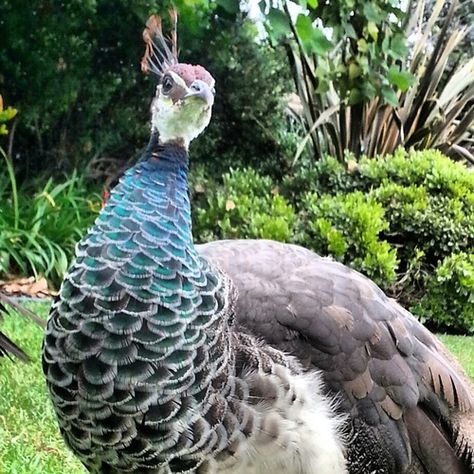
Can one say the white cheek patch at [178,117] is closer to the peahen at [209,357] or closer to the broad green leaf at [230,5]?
the peahen at [209,357]

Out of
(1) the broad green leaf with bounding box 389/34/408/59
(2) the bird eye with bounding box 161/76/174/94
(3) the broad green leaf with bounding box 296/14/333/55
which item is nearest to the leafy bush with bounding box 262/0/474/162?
(1) the broad green leaf with bounding box 389/34/408/59

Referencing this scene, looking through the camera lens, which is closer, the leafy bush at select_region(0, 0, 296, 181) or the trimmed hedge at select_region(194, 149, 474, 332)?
the trimmed hedge at select_region(194, 149, 474, 332)

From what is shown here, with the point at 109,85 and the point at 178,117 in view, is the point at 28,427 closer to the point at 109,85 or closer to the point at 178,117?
the point at 178,117

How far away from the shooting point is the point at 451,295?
5.94 meters

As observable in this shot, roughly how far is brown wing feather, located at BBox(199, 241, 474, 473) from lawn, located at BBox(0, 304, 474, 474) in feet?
2.98

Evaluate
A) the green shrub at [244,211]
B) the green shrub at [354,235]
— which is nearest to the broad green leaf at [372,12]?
the green shrub at [354,235]

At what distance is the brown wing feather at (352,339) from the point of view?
219cm

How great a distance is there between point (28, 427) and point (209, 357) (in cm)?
130

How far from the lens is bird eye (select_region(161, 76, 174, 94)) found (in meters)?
2.17

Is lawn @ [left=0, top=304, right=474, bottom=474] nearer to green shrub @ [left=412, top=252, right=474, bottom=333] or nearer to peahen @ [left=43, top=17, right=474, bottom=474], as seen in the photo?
peahen @ [left=43, top=17, right=474, bottom=474]

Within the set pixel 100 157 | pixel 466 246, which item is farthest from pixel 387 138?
pixel 100 157

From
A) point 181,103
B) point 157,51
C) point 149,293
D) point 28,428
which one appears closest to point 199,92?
→ point 181,103

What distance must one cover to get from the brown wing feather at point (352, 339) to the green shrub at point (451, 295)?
3.48 metres

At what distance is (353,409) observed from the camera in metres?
2.25
